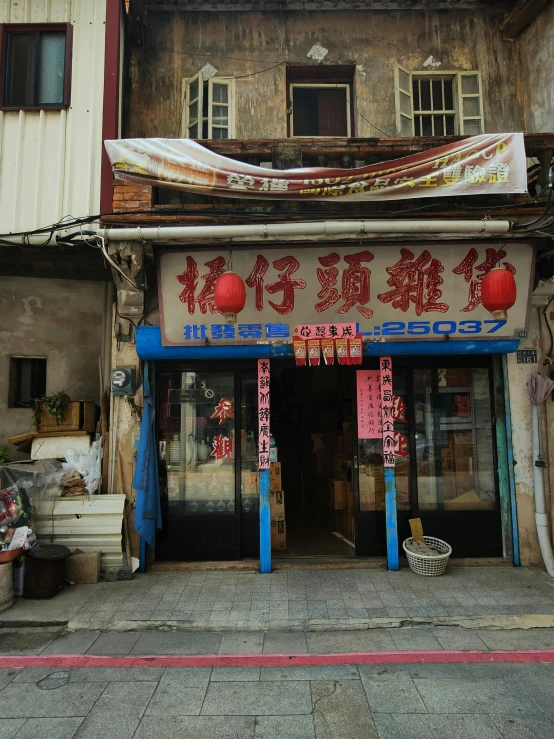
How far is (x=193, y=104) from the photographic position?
26.2ft

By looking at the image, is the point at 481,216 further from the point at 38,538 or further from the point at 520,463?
the point at 38,538

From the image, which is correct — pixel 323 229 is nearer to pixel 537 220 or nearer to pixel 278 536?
pixel 537 220

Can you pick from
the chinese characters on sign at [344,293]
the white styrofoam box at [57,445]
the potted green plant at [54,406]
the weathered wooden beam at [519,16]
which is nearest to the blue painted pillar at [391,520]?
the chinese characters on sign at [344,293]

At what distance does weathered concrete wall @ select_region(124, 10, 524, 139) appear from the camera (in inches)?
314

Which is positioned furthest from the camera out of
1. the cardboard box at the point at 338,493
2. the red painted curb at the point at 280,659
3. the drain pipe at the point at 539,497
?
the cardboard box at the point at 338,493

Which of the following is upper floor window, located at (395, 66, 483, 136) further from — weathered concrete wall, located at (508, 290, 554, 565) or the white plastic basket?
the white plastic basket

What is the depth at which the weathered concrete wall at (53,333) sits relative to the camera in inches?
323

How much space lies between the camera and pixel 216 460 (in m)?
7.57

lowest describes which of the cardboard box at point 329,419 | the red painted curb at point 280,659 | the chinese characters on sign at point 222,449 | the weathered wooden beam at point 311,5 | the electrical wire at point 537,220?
the red painted curb at point 280,659

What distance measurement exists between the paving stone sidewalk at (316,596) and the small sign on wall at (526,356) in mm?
3148

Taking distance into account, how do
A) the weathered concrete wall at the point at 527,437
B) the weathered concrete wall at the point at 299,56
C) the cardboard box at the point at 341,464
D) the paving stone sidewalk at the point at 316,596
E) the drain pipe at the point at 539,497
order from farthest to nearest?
the cardboard box at the point at 341,464
the weathered concrete wall at the point at 299,56
the weathered concrete wall at the point at 527,437
the drain pipe at the point at 539,497
the paving stone sidewalk at the point at 316,596

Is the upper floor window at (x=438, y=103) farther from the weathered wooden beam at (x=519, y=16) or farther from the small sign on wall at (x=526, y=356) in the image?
the small sign on wall at (x=526, y=356)

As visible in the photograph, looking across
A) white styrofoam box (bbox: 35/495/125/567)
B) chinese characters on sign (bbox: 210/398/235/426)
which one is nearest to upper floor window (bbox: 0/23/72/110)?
chinese characters on sign (bbox: 210/398/235/426)

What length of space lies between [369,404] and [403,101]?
5307mm
